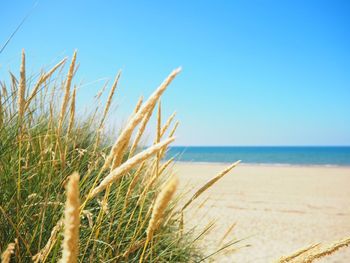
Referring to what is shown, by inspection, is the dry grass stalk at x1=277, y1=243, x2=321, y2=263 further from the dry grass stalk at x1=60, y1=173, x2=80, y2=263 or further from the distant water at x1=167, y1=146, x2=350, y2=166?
the distant water at x1=167, y1=146, x2=350, y2=166

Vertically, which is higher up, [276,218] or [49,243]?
[49,243]

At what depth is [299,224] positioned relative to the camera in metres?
11.5

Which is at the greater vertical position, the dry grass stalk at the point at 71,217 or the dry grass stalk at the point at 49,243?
the dry grass stalk at the point at 71,217

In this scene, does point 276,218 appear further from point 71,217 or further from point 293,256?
point 71,217

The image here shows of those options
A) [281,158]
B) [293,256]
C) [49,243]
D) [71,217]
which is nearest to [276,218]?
[293,256]

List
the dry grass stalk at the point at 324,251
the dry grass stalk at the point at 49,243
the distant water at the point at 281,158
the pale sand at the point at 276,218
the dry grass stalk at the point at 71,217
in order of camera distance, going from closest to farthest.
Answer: the dry grass stalk at the point at 71,217, the dry grass stalk at the point at 49,243, the dry grass stalk at the point at 324,251, the pale sand at the point at 276,218, the distant water at the point at 281,158

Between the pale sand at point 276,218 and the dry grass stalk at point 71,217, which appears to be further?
the pale sand at point 276,218

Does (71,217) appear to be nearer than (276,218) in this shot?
Yes

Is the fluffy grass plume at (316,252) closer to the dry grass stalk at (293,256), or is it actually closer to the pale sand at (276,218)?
the dry grass stalk at (293,256)

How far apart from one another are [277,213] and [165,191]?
1332cm

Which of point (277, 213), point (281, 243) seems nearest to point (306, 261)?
point (281, 243)

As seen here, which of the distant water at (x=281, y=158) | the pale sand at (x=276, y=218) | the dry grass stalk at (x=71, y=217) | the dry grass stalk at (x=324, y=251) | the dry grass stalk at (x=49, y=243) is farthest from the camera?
the distant water at (x=281, y=158)

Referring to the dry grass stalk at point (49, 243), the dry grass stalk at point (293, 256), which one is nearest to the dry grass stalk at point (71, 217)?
the dry grass stalk at point (49, 243)

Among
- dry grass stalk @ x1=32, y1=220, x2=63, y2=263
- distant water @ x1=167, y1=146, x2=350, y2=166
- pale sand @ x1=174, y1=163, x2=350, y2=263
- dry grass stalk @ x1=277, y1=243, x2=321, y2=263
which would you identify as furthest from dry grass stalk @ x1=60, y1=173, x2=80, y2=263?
distant water @ x1=167, y1=146, x2=350, y2=166
